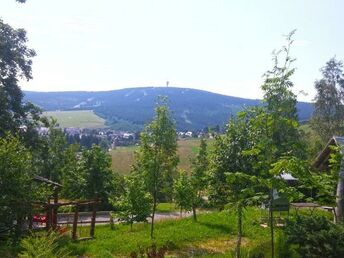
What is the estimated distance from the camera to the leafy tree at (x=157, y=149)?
76.3ft

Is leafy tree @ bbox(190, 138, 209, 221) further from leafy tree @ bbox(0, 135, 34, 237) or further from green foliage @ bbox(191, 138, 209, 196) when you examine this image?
leafy tree @ bbox(0, 135, 34, 237)

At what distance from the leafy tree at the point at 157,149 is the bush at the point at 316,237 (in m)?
9.94

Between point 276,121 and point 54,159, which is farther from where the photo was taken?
point 54,159

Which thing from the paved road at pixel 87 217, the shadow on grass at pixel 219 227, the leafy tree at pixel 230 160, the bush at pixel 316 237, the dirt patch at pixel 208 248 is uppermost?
the leafy tree at pixel 230 160

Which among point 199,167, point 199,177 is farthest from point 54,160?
point 199,177

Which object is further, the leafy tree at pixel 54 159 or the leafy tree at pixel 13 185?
the leafy tree at pixel 54 159

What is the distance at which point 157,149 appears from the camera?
23.7m

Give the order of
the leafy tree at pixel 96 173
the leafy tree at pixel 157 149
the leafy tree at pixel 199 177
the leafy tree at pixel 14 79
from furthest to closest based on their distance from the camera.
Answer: the leafy tree at pixel 96 173 → the leafy tree at pixel 14 79 → the leafy tree at pixel 157 149 → the leafy tree at pixel 199 177

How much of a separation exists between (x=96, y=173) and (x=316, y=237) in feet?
81.8

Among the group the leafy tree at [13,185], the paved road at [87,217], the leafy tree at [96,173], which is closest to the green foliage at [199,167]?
the paved road at [87,217]

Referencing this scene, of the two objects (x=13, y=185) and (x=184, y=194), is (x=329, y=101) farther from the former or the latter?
(x=13, y=185)

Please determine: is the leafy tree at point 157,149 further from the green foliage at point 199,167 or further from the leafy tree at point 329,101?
the leafy tree at point 329,101

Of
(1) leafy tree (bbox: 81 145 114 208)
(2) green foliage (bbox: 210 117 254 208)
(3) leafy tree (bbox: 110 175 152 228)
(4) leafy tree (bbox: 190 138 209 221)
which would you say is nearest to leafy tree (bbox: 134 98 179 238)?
(3) leafy tree (bbox: 110 175 152 228)

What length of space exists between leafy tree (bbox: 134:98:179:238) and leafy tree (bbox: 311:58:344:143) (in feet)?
102
